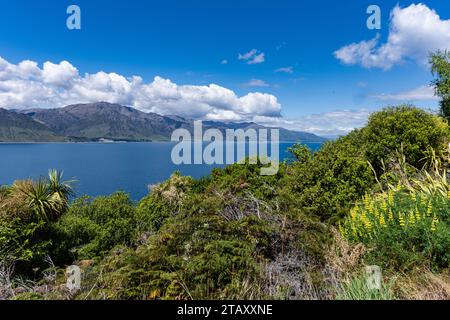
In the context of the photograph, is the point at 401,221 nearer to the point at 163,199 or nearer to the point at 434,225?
the point at 434,225

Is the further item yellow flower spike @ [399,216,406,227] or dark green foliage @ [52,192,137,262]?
dark green foliage @ [52,192,137,262]

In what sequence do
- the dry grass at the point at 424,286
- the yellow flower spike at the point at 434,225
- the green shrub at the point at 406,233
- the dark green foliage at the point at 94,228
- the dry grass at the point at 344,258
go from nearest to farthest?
the dry grass at the point at 424,286, the dry grass at the point at 344,258, the green shrub at the point at 406,233, the yellow flower spike at the point at 434,225, the dark green foliage at the point at 94,228

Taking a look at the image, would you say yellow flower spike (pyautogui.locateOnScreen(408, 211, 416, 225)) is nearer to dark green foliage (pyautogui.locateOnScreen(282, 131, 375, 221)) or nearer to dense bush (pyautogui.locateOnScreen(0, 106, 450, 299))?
dense bush (pyautogui.locateOnScreen(0, 106, 450, 299))

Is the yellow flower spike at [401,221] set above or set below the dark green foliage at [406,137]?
below

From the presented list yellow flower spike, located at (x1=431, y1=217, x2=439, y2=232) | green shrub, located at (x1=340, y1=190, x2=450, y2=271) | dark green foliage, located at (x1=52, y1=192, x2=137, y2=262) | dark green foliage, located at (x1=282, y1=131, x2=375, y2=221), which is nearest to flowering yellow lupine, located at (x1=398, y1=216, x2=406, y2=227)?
green shrub, located at (x1=340, y1=190, x2=450, y2=271)

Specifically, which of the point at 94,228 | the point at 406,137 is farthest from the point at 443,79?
the point at 94,228

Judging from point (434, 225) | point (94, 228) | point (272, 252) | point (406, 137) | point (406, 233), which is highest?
point (406, 137)

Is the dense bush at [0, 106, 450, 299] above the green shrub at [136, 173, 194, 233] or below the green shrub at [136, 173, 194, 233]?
above

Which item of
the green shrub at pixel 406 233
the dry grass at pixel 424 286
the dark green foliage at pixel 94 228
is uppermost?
the green shrub at pixel 406 233

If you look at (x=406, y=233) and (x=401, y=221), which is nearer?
(x=406, y=233)

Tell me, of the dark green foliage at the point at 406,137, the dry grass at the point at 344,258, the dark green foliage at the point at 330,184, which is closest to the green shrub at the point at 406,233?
the dry grass at the point at 344,258

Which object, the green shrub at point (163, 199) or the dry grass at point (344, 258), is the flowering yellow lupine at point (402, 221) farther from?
the green shrub at point (163, 199)

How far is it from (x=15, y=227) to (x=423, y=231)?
1057 cm

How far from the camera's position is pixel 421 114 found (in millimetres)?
10922
